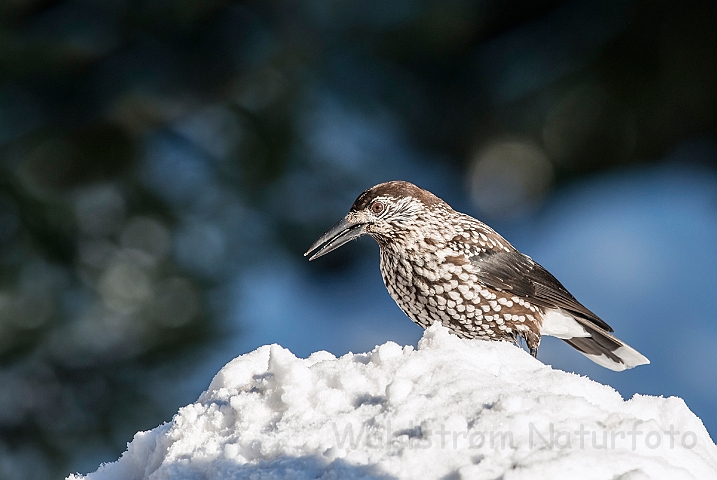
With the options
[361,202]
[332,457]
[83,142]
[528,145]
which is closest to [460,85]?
[528,145]

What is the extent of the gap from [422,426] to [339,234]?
6.07 ft

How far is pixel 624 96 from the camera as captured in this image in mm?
7078

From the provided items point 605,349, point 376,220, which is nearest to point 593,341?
point 605,349

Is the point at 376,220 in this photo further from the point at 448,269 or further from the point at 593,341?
the point at 593,341

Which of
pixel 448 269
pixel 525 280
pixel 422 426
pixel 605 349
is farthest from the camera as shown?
pixel 605 349

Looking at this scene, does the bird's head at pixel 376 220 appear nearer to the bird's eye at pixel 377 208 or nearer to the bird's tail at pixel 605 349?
the bird's eye at pixel 377 208

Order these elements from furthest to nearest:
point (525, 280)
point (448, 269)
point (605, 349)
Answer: point (605, 349) < point (525, 280) < point (448, 269)

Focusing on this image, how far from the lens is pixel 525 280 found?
11.8ft

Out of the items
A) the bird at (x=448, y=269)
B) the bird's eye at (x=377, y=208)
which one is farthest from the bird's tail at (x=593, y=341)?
the bird's eye at (x=377, y=208)

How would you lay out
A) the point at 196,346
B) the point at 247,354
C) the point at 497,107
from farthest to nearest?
the point at 196,346 < the point at 497,107 < the point at 247,354

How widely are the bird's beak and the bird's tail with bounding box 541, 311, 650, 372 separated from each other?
46.2 inches

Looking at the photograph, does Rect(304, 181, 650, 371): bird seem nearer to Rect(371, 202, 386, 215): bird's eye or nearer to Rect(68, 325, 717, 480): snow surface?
Rect(371, 202, 386, 215): bird's eye

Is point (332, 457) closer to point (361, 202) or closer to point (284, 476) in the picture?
point (284, 476)

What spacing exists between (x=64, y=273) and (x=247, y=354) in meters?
6.26
